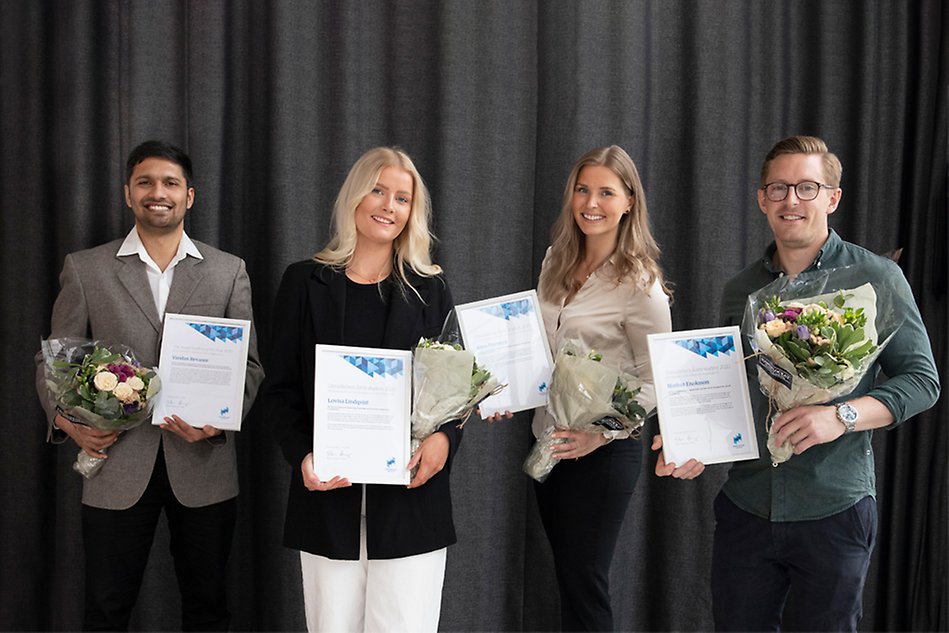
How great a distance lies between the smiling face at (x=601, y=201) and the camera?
247 centimetres

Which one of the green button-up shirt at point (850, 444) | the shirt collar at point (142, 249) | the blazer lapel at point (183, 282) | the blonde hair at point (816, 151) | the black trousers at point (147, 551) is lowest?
the black trousers at point (147, 551)

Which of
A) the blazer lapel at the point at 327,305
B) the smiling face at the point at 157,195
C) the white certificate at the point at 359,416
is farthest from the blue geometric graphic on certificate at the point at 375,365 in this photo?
the smiling face at the point at 157,195

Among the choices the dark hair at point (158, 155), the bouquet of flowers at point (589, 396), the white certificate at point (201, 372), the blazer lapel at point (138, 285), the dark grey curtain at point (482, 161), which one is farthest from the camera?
the dark grey curtain at point (482, 161)

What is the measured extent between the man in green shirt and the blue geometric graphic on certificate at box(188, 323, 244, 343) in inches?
52.0

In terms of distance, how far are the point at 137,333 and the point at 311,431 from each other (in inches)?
31.7

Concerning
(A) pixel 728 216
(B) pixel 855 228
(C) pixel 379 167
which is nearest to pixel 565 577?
(C) pixel 379 167

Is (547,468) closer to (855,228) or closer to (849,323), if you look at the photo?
(849,323)

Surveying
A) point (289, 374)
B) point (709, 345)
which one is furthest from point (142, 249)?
point (709, 345)

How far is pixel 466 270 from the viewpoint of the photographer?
10.8ft

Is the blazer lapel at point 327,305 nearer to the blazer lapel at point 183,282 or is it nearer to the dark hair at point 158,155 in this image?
the blazer lapel at point 183,282

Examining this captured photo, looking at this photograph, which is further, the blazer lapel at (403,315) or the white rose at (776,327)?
the blazer lapel at (403,315)

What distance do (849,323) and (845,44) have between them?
1.99 metres

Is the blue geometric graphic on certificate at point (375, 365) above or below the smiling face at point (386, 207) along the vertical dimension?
below

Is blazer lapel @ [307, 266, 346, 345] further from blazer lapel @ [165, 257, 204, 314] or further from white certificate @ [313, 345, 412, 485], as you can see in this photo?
blazer lapel @ [165, 257, 204, 314]
